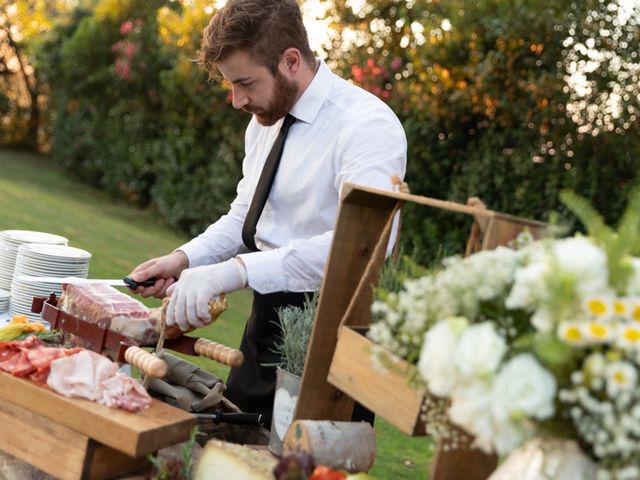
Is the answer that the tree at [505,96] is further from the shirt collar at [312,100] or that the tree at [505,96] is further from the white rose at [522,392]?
the white rose at [522,392]

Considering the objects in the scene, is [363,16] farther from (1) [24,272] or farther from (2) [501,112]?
(1) [24,272]

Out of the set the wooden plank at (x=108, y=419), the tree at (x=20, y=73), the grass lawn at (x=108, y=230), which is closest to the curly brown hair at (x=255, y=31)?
the wooden plank at (x=108, y=419)

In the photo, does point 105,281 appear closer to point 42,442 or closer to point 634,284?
point 42,442

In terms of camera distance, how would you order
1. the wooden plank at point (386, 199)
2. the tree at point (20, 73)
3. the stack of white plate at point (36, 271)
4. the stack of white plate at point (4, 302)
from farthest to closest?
the tree at point (20, 73) < the stack of white plate at point (4, 302) < the stack of white plate at point (36, 271) < the wooden plank at point (386, 199)

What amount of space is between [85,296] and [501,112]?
6.74 m

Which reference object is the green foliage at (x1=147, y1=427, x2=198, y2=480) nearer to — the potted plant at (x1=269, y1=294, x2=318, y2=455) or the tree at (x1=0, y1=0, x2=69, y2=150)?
the potted plant at (x1=269, y1=294, x2=318, y2=455)

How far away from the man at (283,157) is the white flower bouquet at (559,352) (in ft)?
3.74

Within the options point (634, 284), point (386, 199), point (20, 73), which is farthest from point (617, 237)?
point (20, 73)

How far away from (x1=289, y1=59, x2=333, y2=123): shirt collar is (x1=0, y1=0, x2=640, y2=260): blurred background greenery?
4597mm

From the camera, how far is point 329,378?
1874 millimetres

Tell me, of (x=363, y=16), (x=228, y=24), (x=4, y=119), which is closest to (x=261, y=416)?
(x=228, y=24)

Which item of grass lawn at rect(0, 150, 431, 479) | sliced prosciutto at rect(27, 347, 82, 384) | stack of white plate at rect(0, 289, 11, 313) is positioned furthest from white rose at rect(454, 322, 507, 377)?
Answer: grass lawn at rect(0, 150, 431, 479)

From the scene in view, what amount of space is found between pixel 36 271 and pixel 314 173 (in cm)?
106

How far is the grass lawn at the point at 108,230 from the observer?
235 inches
